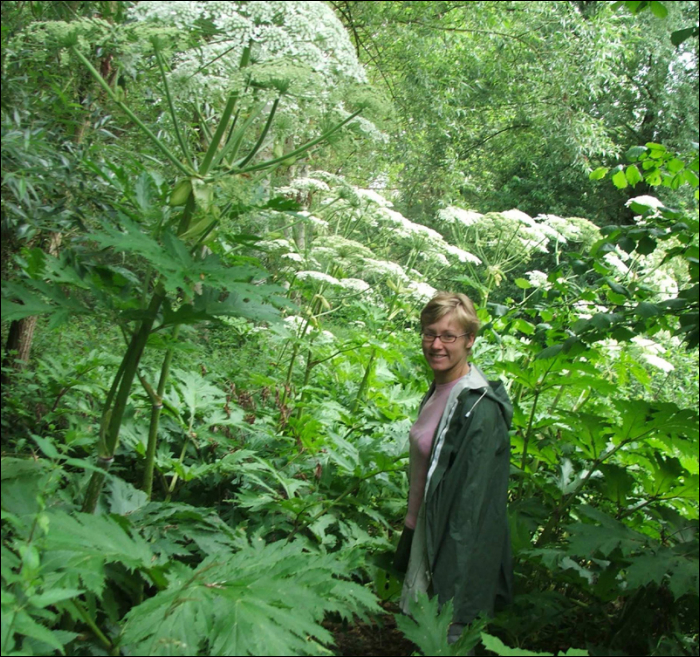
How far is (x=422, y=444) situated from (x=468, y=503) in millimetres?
429

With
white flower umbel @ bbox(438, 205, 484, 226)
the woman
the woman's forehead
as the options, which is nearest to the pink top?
the woman

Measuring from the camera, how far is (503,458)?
3.16 meters

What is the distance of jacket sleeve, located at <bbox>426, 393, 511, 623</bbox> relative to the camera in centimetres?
294

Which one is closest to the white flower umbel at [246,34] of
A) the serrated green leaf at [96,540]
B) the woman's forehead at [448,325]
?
the woman's forehead at [448,325]

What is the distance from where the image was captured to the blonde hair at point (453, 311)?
10.9ft

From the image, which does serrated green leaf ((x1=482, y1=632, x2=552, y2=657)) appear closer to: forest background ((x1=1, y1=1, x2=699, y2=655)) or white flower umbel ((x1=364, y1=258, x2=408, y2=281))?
forest background ((x1=1, y1=1, x2=699, y2=655))

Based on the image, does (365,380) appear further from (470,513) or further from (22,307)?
(22,307)

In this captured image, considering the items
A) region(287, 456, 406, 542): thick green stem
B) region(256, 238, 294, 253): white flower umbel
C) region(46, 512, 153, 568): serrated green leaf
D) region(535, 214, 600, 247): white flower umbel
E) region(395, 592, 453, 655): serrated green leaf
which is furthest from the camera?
region(535, 214, 600, 247): white flower umbel

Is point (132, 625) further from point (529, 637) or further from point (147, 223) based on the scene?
point (529, 637)

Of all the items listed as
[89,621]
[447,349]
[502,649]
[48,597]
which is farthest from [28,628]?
[447,349]

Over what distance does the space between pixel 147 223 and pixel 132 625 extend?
4.79 ft

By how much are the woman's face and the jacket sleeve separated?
26 centimetres

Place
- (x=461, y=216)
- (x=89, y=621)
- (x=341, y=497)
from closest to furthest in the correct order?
(x=89, y=621)
(x=341, y=497)
(x=461, y=216)

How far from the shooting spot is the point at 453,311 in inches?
131
